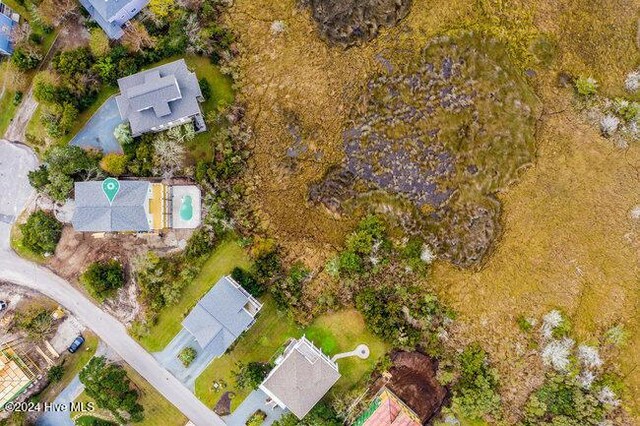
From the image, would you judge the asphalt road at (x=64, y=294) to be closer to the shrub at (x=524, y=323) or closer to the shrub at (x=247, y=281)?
the shrub at (x=247, y=281)

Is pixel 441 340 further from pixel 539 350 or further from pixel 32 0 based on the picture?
pixel 32 0

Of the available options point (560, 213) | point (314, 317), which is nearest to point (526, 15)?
point (560, 213)

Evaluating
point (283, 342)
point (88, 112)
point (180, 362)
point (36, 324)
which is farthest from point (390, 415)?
point (88, 112)

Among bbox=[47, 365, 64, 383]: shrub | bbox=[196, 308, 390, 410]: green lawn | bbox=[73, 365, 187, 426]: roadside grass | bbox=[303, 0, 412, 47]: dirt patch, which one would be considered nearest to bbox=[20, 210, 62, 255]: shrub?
bbox=[47, 365, 64, 383]: shrub

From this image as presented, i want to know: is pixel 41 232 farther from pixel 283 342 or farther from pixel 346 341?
pixel 346 341

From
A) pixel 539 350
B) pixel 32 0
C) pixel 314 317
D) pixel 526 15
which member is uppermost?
pixel 526 15

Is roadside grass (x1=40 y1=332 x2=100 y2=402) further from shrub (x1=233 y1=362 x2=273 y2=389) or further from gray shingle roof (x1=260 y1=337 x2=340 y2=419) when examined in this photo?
gray shingle roof (x1=260 y1=337 x2=340 y2=419)

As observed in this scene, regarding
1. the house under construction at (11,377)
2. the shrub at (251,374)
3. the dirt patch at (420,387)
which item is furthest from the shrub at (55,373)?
the dirt patch at (420,387)

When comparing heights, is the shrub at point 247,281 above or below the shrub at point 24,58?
below
